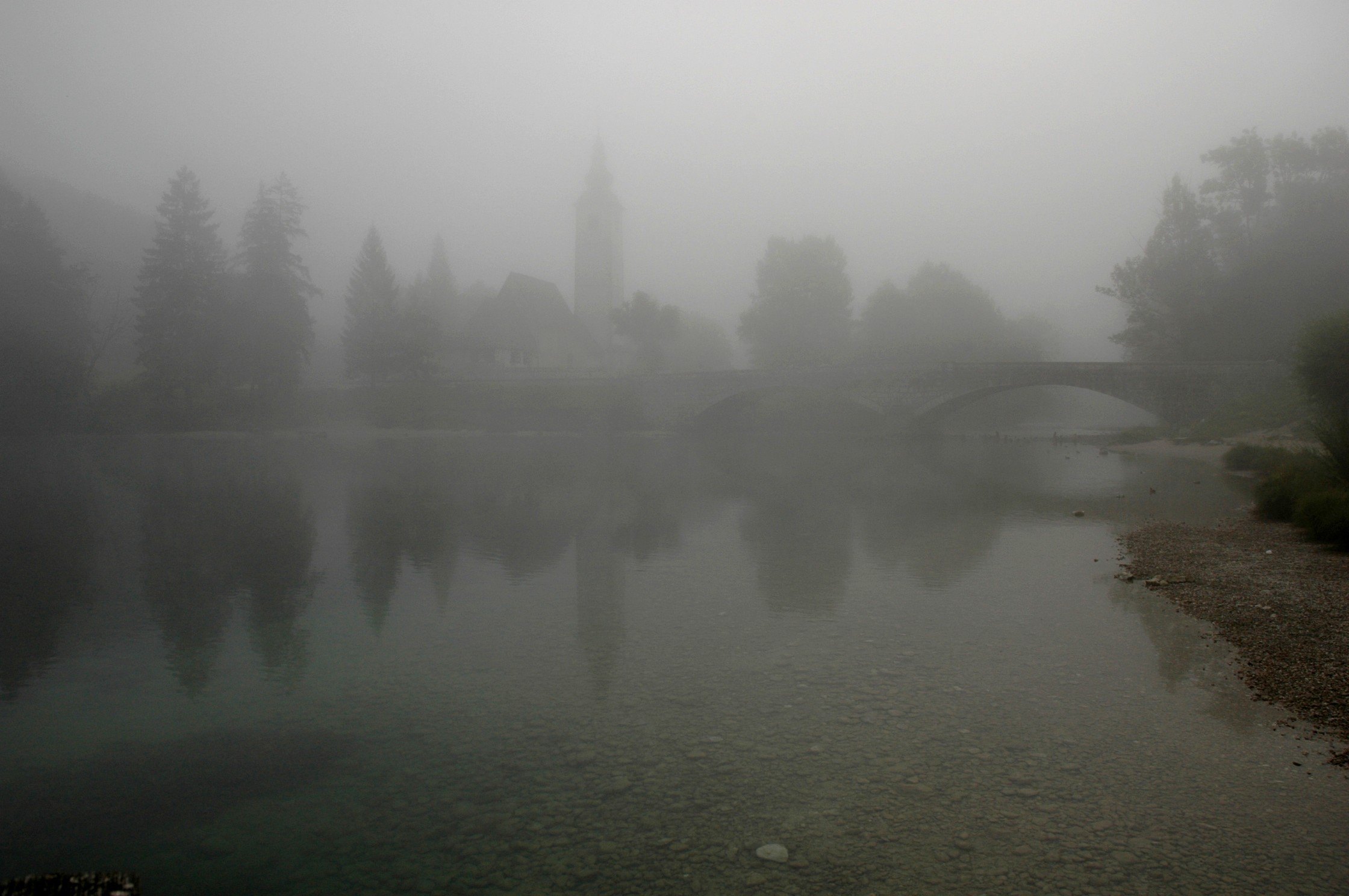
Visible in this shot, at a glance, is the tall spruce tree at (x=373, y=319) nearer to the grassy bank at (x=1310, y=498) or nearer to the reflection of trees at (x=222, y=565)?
the reflection of trees at (x=222, y=565)

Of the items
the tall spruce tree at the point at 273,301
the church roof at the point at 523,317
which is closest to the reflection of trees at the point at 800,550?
the tall spruce tree at the point at 273,301

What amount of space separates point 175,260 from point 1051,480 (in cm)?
5355

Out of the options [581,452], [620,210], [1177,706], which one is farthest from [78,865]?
[620,210]

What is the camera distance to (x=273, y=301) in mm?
54906

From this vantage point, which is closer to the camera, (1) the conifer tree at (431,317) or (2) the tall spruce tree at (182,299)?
(2) the tall spruce tree at (182,299)

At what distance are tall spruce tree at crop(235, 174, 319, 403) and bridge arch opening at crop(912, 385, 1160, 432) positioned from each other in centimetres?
4210

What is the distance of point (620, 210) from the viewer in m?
107

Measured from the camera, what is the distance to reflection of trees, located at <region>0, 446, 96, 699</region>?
7.69 m

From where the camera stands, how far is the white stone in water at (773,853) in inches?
158

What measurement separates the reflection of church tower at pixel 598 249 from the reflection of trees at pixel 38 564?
77.6 m

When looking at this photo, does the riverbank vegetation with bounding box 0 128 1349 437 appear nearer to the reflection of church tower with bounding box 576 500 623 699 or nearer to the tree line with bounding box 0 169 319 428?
the tree line with bounding box 0 169 319 428

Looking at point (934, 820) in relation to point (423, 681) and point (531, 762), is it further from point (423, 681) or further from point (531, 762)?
point (423, 681)

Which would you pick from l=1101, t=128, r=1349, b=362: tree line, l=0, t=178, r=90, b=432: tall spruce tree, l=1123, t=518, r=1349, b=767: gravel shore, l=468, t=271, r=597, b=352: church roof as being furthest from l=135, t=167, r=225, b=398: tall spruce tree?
l=1101, t=128, r=1349, b=362: tree line

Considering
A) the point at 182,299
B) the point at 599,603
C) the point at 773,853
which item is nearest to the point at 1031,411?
the point at 182,299
